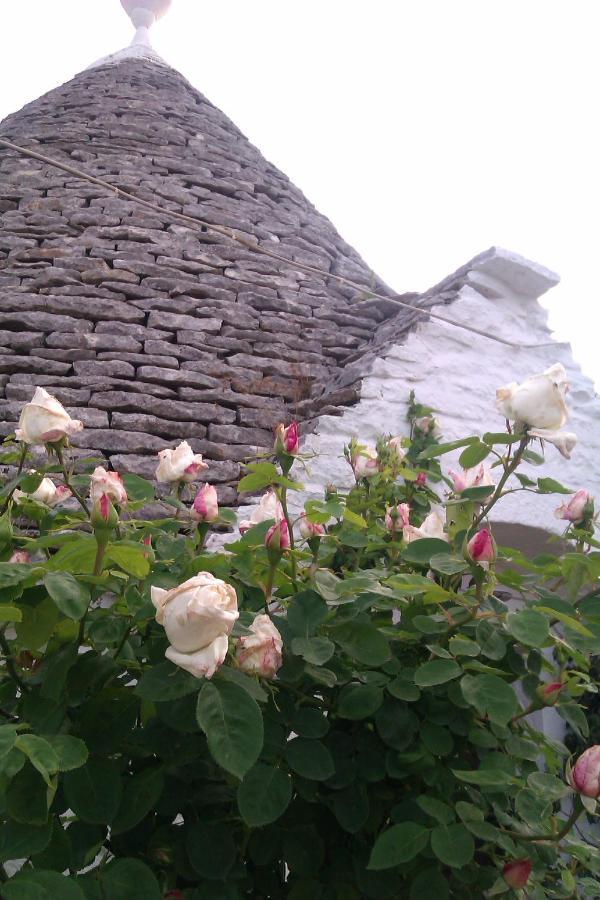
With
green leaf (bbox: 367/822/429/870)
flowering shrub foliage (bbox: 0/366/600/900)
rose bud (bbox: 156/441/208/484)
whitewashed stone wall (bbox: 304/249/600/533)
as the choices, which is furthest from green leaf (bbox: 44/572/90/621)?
whitewashed stone wall (bbox: 304/249/600/533)

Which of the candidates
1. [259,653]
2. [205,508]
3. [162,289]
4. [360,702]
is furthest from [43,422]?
[162,289]

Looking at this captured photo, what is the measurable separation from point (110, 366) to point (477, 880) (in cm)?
268

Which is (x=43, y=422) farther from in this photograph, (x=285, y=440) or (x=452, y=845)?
(x=452, y=845)

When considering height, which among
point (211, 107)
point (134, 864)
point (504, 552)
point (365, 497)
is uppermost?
point (211, 107)

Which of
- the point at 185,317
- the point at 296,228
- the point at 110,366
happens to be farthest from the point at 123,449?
the point at 296,228

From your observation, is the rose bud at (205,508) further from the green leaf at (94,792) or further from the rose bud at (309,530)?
the green leaf at (94,792)

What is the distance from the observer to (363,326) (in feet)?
13.4

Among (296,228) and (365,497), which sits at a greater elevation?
(296,228)

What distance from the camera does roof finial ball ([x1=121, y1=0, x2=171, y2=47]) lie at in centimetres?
638

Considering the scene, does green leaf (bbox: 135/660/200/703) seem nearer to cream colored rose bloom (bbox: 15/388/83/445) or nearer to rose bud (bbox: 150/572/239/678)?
rose bud (bbox: 150/572/239/678)

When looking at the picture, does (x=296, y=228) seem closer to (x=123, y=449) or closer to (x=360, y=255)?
(x=360, y=255)

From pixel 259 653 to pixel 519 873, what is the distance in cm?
44

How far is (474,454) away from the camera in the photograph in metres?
1.28

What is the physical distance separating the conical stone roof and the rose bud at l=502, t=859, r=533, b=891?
212 cm
